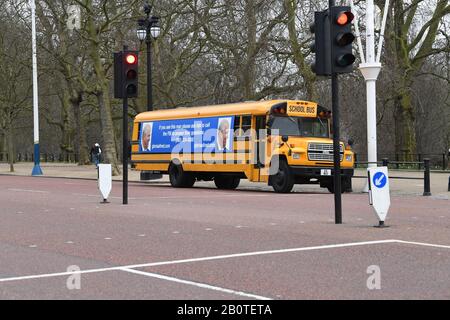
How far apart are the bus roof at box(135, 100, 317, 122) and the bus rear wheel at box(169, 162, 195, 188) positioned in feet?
6.15

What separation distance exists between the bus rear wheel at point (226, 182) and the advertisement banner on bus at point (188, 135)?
149cm

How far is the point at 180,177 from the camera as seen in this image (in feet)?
92.1

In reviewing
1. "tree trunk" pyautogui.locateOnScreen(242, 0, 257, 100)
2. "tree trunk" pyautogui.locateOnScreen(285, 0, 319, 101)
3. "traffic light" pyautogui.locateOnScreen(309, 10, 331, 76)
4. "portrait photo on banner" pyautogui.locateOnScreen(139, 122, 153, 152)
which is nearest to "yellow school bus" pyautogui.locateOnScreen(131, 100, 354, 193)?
"portrait photo on banner" pyautogui.locateOnScreen(139, 122, 153, 152)

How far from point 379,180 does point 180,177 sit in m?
15.7

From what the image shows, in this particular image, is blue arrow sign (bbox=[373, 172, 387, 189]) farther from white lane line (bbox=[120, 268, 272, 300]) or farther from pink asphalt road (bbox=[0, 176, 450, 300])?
white lane line (bbox=[120, 268, 272, 300])

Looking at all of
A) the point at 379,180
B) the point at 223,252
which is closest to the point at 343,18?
the point at 379,180

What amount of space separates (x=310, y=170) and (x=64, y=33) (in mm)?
24599

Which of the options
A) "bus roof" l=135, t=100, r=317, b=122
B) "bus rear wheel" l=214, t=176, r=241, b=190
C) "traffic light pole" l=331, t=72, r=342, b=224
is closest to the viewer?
"traffic light pole" l=331, t=72, r=342, b=224

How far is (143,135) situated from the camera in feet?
99.6

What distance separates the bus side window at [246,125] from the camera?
984 inches

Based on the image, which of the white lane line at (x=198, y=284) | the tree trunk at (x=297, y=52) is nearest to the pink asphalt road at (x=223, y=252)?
the white lane line at (x=198, y=284)

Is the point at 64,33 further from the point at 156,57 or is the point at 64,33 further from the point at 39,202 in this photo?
the point at 39,202

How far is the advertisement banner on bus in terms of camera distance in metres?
26.1

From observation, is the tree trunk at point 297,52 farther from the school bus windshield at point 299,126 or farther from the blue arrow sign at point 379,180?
the blue arrow sign at point 379,180
